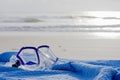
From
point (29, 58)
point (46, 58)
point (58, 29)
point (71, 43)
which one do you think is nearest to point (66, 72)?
point (46, 58)

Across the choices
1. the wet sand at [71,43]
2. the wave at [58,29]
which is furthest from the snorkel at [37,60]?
the wave at [58,29]

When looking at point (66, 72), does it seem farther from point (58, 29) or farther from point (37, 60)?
point (58, 29)

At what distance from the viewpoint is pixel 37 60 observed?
12.7 feet

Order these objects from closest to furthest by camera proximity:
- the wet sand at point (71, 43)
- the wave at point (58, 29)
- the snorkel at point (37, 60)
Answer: the snorkel at point (37, 60)
the wet sand at point (71, 43)
the wave at point (58, 29)

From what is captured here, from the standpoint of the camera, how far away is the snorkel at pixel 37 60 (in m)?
3.80

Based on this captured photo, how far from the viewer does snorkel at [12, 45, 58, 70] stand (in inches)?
149

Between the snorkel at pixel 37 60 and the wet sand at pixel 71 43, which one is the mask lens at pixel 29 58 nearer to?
the snorkel at pixel 37 60

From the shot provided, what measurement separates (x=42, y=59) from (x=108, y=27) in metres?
6.29

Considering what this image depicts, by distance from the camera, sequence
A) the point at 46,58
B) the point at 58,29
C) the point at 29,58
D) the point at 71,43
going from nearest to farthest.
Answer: the point at 46,58 < the point at 29,58 < the point at 71,43 < the point at 58,29

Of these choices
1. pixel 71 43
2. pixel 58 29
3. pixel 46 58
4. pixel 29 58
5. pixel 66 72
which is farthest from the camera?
pixel 58 29

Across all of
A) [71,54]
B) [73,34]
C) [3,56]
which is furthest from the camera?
[73,34]

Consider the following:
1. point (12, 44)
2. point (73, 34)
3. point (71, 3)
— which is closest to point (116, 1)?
point (71, 3)

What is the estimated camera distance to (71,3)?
60.5 feet

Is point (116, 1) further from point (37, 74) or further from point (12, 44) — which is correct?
point (37, 74)
